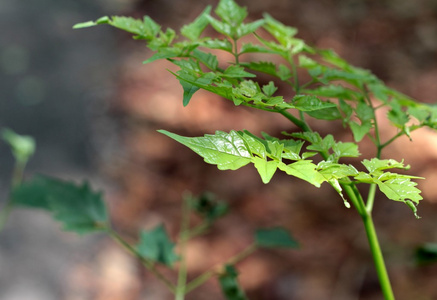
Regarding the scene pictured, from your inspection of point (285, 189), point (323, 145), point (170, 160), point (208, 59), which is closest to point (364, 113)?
point (323, 145)

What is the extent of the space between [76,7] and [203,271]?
2.91 meters

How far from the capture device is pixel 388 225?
2158mm

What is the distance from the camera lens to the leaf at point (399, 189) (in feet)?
1.65

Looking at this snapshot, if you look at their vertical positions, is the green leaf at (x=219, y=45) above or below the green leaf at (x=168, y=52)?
above

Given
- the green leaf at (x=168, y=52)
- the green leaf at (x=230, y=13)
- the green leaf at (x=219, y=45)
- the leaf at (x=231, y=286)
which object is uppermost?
the green leaf at (x=230, y=13)

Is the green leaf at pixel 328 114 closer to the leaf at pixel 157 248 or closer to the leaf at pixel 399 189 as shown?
the leaf at pixel 399 189

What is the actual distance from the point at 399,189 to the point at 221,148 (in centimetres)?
20

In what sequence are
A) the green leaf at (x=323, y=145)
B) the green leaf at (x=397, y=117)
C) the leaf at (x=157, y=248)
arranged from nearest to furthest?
the green leaf at (x=323, y=145), the green leaf at (x=397, y=117), the leaf at (x=157, y=248)

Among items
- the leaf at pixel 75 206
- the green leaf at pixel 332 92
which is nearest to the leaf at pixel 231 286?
the leaf at pixel 75 206

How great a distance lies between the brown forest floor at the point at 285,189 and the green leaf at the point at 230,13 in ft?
5.31

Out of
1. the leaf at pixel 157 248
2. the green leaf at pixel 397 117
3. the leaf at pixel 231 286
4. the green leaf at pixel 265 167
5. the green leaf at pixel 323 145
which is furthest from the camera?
the leaf at pixel 157 248

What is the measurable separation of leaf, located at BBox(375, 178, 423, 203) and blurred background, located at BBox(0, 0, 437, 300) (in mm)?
1619

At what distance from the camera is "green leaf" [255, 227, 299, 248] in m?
1.14

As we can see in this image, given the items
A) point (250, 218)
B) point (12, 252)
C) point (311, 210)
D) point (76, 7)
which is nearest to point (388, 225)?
point (311, 210)
